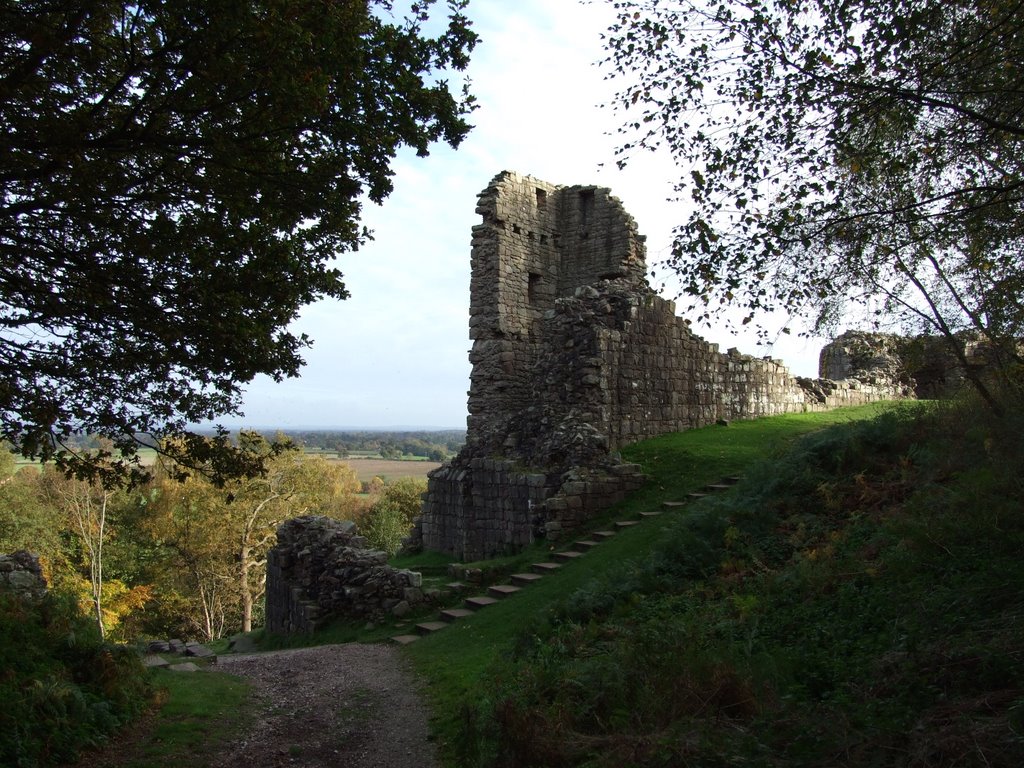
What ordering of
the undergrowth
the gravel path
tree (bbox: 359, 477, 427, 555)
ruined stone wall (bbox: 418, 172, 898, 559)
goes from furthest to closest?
tree (bbox: 359, 477, 427, 555), ruined stone wall (bbox: 418, 172, 898, 559), the gravel path, the undergrowth

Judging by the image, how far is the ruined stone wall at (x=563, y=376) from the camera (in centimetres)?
1650

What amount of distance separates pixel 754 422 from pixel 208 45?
19.0m

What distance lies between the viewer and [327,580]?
15.5 metres

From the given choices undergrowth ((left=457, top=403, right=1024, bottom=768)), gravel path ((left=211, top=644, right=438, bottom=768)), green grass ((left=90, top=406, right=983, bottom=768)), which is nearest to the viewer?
undergrowth ((left=457, top=403, right=1024, bottom=768))

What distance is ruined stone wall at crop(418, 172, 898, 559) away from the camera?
1650cm

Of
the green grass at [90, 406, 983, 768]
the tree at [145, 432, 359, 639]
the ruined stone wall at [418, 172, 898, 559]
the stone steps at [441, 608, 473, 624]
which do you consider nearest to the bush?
the green grass at [90, 406, 983, 768]

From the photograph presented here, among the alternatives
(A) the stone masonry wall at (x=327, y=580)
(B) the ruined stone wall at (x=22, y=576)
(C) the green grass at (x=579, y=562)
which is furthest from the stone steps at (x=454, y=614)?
(B) the ruined stone wall at (x=22, y=576)

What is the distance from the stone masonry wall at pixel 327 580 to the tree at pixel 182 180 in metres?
7.38

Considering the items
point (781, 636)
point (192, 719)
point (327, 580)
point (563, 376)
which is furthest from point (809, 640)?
point (563, 376)

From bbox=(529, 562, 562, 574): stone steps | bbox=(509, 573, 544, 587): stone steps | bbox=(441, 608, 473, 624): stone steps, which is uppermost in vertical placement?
bbox=(529, 562, 562, 574): stone steps

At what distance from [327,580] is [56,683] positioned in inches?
338

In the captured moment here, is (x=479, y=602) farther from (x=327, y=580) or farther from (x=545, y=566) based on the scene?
(x=327, y=580)

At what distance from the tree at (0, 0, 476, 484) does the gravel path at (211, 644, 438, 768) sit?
2.84 meters

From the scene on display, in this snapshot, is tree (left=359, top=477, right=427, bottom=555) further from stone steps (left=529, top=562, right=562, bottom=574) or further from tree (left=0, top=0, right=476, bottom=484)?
tree (left=0, top=0, right=476, bottom=484)
